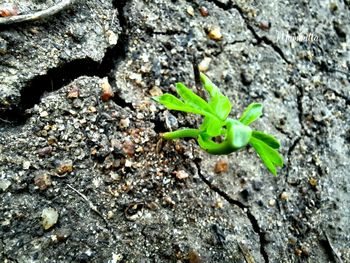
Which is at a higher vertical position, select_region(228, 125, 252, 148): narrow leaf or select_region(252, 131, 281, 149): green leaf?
select_region(228, 125, 252, 148): narrow leaf

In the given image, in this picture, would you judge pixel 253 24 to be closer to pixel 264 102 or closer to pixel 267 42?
pixel 267 42

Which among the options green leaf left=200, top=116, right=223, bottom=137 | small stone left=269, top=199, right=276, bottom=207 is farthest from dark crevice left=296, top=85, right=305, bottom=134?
green leaf left=200, top=116, right=223, bottom=137

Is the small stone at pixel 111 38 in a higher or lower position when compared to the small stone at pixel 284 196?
higher

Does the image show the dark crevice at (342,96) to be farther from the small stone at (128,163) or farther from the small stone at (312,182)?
the small stone at (128,163)

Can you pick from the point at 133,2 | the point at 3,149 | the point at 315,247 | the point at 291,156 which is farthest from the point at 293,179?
the point at 3,149

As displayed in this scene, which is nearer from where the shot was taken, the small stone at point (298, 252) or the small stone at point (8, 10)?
the small stone at point (8, 10)

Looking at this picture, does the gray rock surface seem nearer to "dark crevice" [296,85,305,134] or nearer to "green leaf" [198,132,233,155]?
"green leaf" [198,132,233,155]

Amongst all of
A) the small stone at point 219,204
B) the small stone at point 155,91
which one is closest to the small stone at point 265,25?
the small stone at point 155,91
